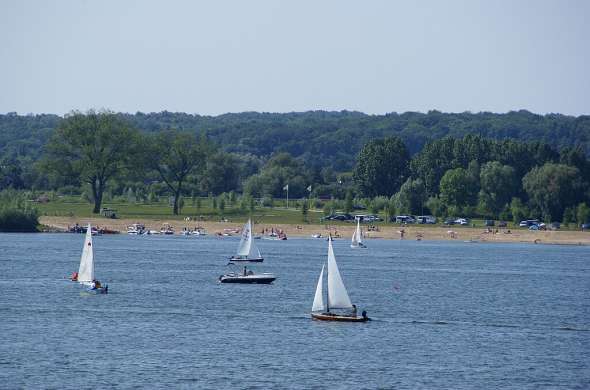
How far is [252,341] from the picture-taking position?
73.2 m

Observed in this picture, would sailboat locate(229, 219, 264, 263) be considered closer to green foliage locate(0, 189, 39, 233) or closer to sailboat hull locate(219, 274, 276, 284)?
sailboat hull locate(219, 274, 276, 284)

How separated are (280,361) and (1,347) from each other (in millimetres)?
15465

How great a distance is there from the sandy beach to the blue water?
174 feet

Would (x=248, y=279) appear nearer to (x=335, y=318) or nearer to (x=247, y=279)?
(x=247, y=279)

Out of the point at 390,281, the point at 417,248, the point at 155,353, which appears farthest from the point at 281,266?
the point at 155,353

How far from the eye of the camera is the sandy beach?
193 meters

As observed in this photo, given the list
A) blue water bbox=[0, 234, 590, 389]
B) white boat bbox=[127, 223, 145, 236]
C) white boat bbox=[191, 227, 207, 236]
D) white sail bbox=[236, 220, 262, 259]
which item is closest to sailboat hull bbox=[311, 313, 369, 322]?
blue water bbox=[0, 234, 590, 389]

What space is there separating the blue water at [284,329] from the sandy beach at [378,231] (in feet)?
174

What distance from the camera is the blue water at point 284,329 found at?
62.6m

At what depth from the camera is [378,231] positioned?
653 feet

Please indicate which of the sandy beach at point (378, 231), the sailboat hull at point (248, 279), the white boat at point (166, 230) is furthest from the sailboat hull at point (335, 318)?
the white boat at point (166, 230)

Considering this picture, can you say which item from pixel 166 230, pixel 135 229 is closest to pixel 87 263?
pixel 135 229

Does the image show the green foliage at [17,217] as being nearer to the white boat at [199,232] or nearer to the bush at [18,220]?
the bush at [18,220]

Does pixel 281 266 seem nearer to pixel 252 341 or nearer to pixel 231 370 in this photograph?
pixel 252 341
